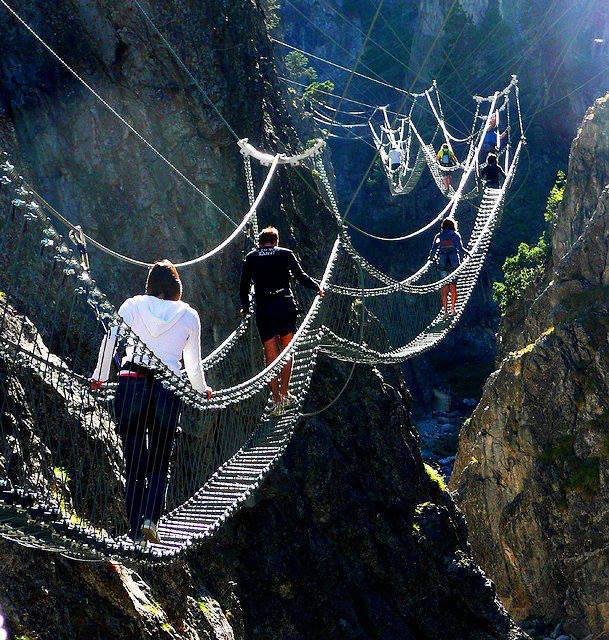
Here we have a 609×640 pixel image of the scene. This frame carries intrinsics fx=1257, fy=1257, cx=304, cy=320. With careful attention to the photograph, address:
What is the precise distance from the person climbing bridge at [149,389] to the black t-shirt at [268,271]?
249 cm

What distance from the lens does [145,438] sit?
6422 mm

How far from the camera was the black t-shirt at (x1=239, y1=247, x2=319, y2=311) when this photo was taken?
29.6ft

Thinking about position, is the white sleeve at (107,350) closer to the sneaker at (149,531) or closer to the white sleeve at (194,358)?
the white sleeve at (194,358)

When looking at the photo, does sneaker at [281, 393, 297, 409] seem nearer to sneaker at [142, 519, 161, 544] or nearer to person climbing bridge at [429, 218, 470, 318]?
sneaker at [142, 519, 161, 544]

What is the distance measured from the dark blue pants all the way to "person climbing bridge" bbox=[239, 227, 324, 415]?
2.59m

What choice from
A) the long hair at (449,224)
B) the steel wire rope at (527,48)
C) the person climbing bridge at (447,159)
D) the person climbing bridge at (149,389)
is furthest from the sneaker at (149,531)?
the steel wire rope at (527,48)

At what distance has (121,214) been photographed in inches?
492

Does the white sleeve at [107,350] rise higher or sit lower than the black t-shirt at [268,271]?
lower

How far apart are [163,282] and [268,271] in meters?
2.70

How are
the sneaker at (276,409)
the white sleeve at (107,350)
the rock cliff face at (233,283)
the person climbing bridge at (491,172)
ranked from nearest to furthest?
1. the white sleeve at (107,350)
2. the sneaker at (276,409)
3. the rock cliff face at (233,283)
4. the person climbing bridge at (491,172)

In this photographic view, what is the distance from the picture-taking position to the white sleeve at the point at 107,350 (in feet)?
20.1

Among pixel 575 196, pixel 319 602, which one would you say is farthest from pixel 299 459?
pixel 575 196

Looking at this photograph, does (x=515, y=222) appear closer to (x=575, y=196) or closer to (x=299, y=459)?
(x=575, y=196)

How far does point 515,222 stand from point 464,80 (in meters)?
5.56
